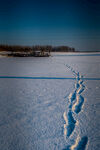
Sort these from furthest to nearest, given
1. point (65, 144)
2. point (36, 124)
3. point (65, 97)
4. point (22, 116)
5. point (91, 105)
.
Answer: point (65, 97) < point (91, 105) < point (22, 116) < point (36, 124) < point (65, 144)

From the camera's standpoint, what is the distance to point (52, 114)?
2400 mm

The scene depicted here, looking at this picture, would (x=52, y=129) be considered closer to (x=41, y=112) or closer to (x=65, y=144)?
(x=65, y=144)

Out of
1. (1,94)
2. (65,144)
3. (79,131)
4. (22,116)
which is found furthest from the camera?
(1,94)

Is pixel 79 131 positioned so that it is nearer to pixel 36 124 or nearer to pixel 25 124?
pixel 36 124

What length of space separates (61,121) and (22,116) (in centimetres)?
70

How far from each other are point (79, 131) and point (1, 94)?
2.42m

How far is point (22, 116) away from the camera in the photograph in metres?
2.32

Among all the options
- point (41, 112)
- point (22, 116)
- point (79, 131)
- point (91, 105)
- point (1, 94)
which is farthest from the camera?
point (1, 94)

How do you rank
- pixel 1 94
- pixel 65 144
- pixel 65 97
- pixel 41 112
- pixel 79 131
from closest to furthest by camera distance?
pixel 65 144 < pixel 79 131 < pixel 41 112 < pixel 65 97 < pixel 1 94

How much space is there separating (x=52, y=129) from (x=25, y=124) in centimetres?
44

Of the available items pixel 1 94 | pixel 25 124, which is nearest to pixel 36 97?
pixel 1 94

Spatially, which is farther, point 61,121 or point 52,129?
point 61,121

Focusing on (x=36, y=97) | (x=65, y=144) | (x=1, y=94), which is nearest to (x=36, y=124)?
(x=65, y=144)

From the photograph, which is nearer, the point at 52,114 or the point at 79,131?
the point at 79,131
